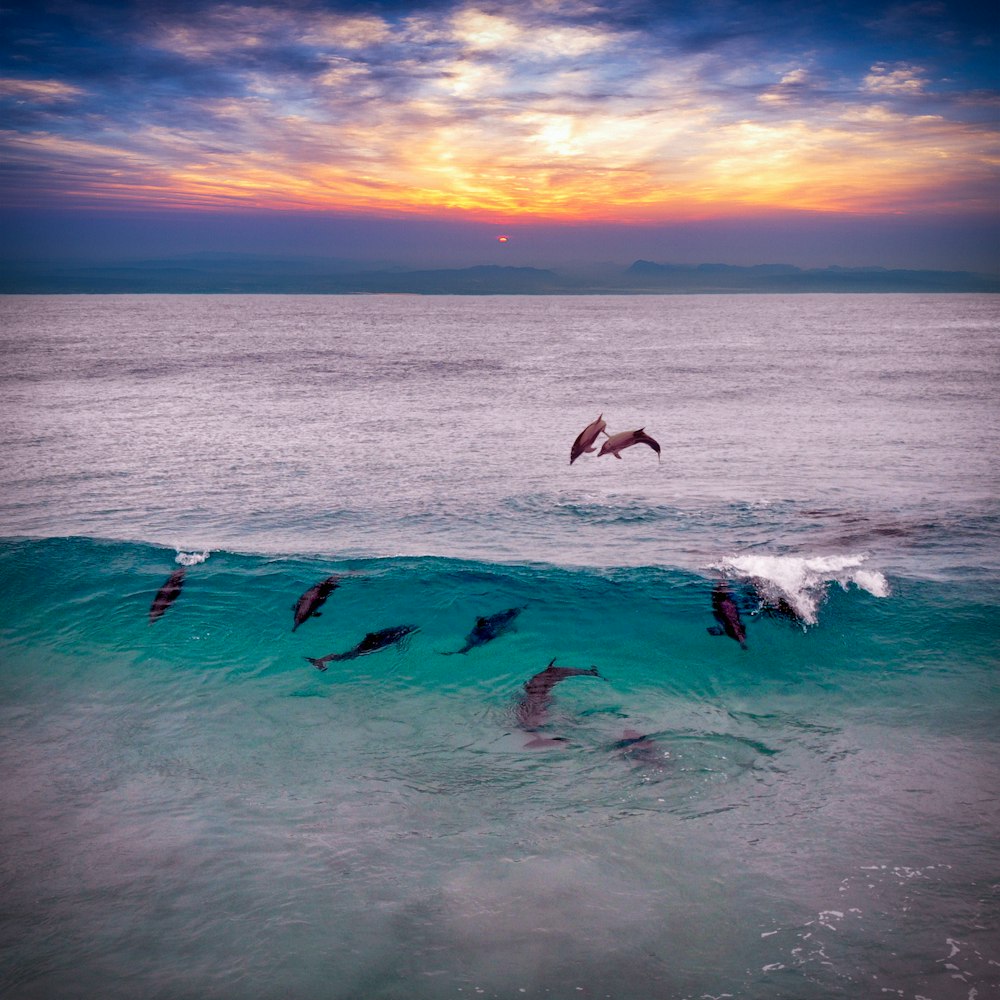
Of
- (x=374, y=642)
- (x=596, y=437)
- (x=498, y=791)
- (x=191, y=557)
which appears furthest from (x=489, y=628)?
(x=191, y=557)

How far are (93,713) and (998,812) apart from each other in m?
10.6

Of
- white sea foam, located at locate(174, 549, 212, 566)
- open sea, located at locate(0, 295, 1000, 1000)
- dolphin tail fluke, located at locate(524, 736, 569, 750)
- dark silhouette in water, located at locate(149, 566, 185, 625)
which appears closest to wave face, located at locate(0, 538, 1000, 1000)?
open sea, located at locate(0, 295, 1000, 1000)

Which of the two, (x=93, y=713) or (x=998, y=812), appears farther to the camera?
(x=93, y=713)

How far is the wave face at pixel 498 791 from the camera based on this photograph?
595 centimetres

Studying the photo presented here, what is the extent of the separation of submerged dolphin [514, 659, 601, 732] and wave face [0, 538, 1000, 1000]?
0.08 metres

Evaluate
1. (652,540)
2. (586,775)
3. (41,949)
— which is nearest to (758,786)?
(586,775)

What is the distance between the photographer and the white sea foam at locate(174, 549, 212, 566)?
1429 centimetres

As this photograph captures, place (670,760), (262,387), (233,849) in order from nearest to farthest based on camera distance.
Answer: (233,849) → (670,760) → (262,387)

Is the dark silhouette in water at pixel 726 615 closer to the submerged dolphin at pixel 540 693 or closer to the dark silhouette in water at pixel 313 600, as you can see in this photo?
the submerged dolphin at pixel 540 693

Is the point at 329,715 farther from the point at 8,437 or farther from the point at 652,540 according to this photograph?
the point at 8,437

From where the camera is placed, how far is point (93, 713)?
9820mm

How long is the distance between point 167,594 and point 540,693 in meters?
7.20

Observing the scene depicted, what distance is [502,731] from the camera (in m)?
9.38

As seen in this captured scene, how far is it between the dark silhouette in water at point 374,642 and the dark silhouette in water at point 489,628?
91cm
